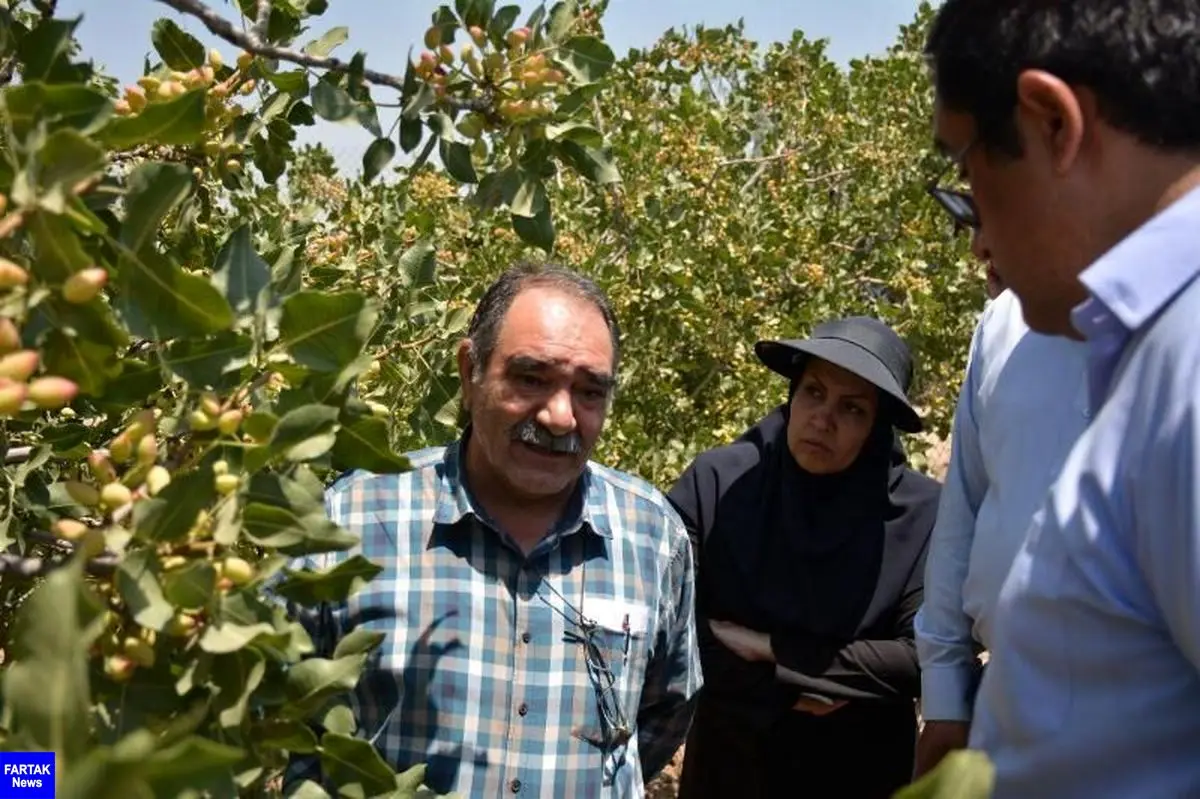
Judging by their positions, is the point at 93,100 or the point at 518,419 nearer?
the point at 93,100

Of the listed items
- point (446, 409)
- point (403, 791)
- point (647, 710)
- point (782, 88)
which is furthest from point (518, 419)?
point (782, 88)

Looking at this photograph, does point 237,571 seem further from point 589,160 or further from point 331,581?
point 589,160

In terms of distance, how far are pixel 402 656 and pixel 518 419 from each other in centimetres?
45

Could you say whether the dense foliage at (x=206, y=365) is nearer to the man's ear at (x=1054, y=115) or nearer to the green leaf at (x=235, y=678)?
the green leaf at (x=235, y=678)

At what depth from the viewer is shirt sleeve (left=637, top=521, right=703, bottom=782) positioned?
234cm

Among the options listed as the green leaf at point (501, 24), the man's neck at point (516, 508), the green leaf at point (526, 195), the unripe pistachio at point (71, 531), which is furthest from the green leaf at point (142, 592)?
the man's neck at point (516, 508)

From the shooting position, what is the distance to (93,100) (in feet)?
3.20

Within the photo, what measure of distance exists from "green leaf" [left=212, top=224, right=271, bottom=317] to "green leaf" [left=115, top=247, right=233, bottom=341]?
0.08 meters

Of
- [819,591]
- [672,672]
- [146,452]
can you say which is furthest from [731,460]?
[146,452]

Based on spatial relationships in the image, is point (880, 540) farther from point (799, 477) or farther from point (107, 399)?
point (107, 399)

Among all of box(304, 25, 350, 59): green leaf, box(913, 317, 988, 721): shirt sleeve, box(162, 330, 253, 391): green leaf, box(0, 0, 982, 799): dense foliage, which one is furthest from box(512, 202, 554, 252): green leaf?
box(913, 317, 988, 721): shirt sleeve

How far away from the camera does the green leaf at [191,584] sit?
0.96 metres

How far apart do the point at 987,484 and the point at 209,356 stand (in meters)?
1.51

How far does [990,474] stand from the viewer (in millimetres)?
1900
